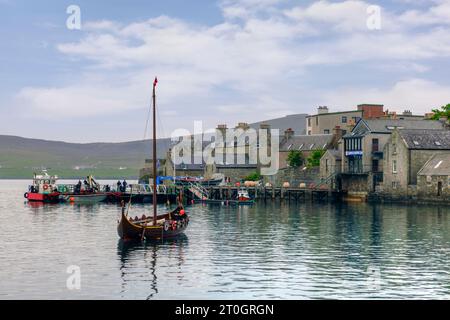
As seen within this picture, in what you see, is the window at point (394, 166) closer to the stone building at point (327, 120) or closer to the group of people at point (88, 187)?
the stone building at point (327, 120)

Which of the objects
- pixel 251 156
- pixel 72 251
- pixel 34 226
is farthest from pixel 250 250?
pixel 251 156

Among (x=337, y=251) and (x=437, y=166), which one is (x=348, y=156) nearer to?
(x=437, y=166)

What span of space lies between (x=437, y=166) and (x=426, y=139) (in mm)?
7281

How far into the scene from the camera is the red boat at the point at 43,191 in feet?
389

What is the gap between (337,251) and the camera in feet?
165

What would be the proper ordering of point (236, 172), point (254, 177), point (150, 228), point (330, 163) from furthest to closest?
point (236, 172) < point (254, 177) < point (330, 163) < point (150, 228)

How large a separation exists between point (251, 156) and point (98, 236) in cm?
8649

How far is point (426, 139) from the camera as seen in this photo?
108 m

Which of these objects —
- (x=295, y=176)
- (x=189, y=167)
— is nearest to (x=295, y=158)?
(x=295, y=176)

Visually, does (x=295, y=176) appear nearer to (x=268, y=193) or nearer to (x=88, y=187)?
(x=268, y=193)

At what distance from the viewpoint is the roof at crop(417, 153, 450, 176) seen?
329 ft

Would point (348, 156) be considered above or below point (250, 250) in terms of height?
above

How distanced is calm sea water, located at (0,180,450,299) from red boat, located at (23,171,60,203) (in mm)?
42831

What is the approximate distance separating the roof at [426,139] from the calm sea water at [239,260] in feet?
106
